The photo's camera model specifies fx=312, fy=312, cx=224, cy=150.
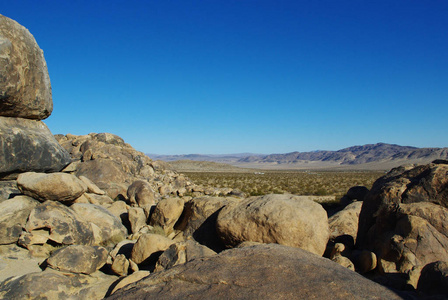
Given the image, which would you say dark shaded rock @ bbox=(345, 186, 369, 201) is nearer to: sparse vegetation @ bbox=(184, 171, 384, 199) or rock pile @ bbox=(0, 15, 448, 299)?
sparse vegetation @ bbox=(184, 171, 384, 199)

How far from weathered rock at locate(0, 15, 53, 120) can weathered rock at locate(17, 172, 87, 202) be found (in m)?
2.22

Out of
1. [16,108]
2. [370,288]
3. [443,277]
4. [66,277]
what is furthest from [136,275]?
[16,108]

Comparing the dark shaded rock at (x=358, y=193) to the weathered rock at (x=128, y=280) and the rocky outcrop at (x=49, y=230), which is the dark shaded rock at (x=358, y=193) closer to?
the rocky outcrop at (x=49, y=230)

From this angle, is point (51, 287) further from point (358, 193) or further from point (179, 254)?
point (358, 193)

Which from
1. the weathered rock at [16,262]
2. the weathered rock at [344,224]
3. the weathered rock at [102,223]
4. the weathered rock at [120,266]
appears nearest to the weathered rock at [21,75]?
the weathered rock at [102,223]

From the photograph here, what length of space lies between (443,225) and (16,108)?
12.1 metres

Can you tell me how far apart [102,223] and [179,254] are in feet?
14.7

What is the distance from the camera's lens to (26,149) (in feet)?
31.6

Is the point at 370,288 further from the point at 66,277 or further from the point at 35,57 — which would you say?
the point at 35,57

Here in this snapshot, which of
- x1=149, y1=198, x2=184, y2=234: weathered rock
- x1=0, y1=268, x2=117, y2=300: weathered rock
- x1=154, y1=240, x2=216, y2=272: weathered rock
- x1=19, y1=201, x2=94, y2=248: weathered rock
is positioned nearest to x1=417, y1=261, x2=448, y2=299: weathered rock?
x1=154, y1=240, x2=216, y2=272: weathered rock

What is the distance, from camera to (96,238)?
30.5ft

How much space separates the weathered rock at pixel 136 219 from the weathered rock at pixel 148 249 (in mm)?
2772

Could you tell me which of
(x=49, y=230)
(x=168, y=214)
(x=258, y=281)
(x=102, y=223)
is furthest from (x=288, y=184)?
(x=258, y=281)

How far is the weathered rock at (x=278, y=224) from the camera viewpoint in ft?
24.6
